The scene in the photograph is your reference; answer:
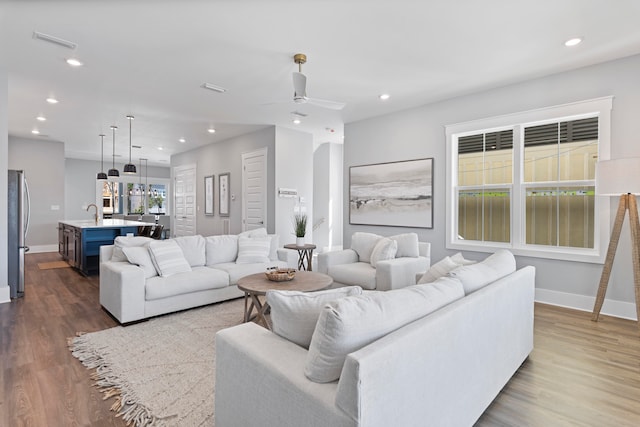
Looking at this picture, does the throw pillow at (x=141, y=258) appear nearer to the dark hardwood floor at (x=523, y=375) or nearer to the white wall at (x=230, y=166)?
the dark hardwood floor at (x=523, y=375)

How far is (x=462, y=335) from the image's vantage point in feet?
4.95

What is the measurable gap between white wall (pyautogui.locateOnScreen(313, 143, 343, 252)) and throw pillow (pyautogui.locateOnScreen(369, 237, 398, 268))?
15.6ft

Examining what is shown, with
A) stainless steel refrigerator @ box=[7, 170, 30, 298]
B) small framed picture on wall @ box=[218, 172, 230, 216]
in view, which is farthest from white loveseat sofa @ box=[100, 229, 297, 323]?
small framed picture on wall @ box=[218, 172, 230, 216]

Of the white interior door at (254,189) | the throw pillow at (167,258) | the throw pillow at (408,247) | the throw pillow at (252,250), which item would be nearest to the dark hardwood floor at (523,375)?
the throw pillow at (167,258)

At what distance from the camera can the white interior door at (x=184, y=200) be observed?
28.9ft

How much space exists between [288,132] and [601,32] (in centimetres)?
480

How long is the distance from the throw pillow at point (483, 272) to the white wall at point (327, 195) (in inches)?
260

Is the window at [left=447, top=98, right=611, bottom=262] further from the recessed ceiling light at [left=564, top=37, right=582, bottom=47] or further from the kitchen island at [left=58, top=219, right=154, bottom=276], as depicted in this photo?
the kitchen island at [left=58, top=219, right=154, bottom=276]

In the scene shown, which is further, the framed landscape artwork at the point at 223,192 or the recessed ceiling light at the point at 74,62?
the framed landscape artwork at the point at 223,192

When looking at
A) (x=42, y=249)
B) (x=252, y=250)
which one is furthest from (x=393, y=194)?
(x=42, y=249)

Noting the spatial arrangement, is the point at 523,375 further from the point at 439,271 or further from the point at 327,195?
the point at 327,195

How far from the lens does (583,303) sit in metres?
3.73

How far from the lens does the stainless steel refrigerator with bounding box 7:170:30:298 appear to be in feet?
13.4

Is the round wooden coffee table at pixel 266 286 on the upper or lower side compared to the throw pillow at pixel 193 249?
lower
